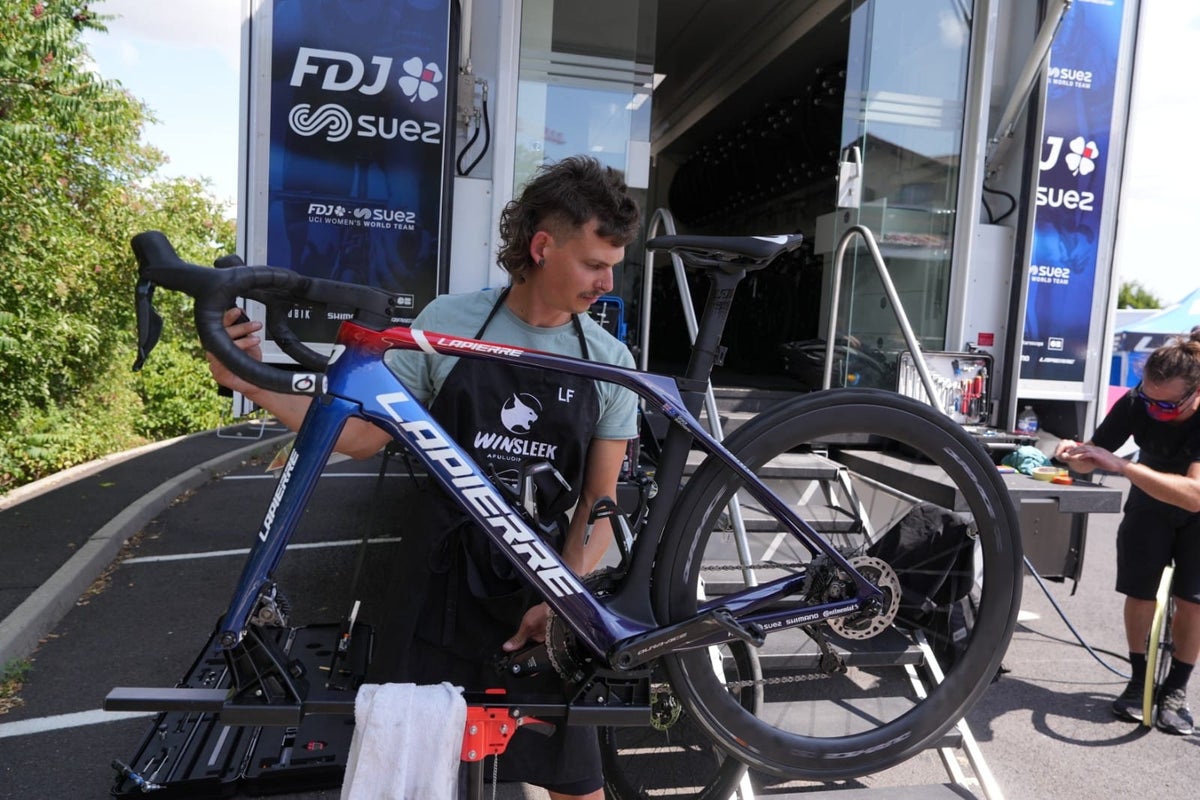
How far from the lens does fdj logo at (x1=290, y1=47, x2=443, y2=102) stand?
3283mm

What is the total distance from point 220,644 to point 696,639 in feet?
2.87

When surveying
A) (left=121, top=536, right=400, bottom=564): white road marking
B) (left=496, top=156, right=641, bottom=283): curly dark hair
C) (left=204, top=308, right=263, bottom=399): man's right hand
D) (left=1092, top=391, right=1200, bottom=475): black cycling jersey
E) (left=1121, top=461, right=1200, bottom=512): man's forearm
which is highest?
(left=496, top=156, right=641, bottom=283): curly dark hair

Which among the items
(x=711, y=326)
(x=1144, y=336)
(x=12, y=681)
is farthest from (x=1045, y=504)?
(x=1144, y=336)

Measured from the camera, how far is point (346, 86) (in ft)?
10.9

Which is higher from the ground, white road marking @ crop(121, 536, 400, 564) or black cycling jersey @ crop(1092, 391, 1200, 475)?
black cycling jersey @ crop(1092, 391, 1200, 475)

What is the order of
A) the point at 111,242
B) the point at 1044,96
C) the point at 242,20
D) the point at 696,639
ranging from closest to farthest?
1. the point at 696,639
2. the point at 242,20
3. the point at 1044,96
4. the point at 111,242

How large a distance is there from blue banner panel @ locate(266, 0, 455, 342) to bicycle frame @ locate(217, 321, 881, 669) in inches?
73.9

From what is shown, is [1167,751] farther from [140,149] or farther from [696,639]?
[140,149]

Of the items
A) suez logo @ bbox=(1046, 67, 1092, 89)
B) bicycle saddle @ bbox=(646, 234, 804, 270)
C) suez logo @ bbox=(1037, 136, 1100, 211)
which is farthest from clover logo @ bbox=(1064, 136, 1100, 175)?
bicycle saddle @ bbox=(646, 234, 804, 270)

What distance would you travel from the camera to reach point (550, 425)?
1.71 meters

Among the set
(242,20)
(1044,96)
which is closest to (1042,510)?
(1044,96)

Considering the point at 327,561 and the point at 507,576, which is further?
the point at 327,561

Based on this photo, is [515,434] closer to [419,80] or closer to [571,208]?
[571,208]

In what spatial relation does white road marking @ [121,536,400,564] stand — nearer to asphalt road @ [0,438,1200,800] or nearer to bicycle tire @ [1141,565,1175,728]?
asphalt road @ [0,438,1200,800]
